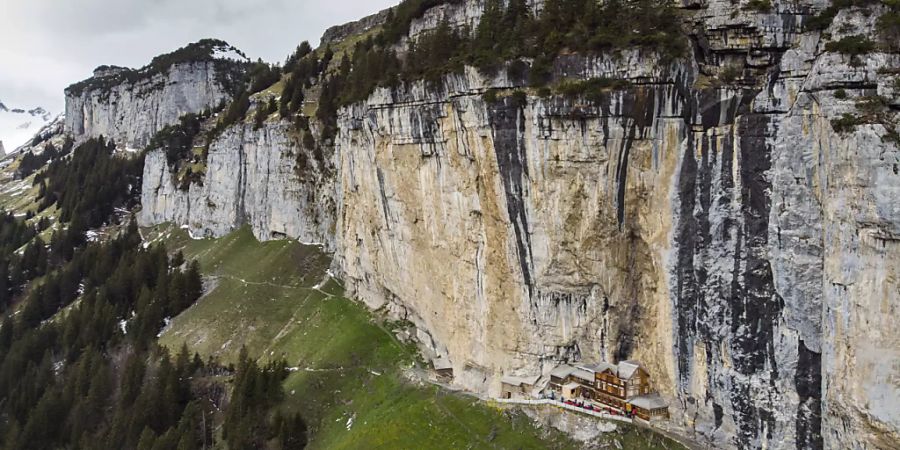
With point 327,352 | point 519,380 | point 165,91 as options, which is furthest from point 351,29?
point 519,380

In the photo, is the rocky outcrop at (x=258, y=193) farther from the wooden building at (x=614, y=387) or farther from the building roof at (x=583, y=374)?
the building roof at (x=583, y=374)

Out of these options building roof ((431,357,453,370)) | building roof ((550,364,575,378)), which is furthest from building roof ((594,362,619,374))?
building roof ((431,357,453,370))

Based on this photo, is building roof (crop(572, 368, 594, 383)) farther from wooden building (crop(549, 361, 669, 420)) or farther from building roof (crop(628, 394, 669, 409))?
building roof (crop(628, 394, 669, 409))

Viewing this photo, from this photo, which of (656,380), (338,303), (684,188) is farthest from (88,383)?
(684,188)

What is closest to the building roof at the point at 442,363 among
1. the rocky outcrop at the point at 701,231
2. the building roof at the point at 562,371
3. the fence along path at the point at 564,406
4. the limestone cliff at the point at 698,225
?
the limestone cliff at the point at 698,225

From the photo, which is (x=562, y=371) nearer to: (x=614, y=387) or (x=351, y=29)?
(x=614, y=387)

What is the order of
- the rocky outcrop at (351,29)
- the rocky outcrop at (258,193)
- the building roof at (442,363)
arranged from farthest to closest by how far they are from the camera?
the rocky outcrop at (351,29) < the rocky outcrop at (258,193) < the building roof at (442,363)

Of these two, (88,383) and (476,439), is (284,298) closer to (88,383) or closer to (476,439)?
(88,383)
